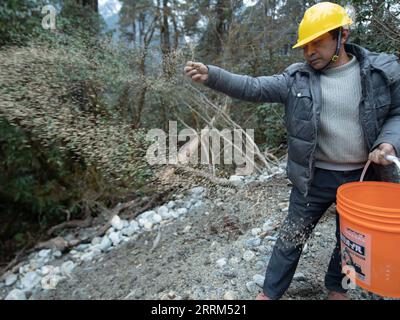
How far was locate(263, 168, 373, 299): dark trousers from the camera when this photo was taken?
5.24ft

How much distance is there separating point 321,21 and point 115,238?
3.08m

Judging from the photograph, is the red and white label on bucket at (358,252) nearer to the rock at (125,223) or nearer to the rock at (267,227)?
the rock at (267,227)

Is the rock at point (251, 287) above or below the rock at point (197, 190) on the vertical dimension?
below

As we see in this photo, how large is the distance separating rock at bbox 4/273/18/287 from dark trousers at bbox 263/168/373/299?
10.4ft

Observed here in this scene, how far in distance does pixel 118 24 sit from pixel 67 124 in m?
7.55

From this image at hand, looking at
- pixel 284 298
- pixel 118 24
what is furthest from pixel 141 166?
pixel 118 24

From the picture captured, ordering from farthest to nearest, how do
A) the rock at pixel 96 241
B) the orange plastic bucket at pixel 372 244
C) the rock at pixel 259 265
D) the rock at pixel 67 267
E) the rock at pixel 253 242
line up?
1. the rock at pixel 96 241
2. the rock at pixel 67 267
3. the rock at pixel 253 242
4. the rock at pixel 259 265
5. the orange plastic bucket at pixel 372 244

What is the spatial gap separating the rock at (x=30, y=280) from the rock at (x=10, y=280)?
0.67ft

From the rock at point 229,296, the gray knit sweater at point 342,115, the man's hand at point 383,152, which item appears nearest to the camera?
the man's hand at point 383,152

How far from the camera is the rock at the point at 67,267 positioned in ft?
10.7

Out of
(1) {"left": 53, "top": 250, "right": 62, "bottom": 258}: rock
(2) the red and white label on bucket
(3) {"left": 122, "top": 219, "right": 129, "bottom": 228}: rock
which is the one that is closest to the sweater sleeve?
(2) the red and white label on bucket

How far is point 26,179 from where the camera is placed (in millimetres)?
4344

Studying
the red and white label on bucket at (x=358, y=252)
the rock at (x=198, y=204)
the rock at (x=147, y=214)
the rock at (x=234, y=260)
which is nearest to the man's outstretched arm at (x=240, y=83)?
the red and white label on bucket at (x=358, y=252)
